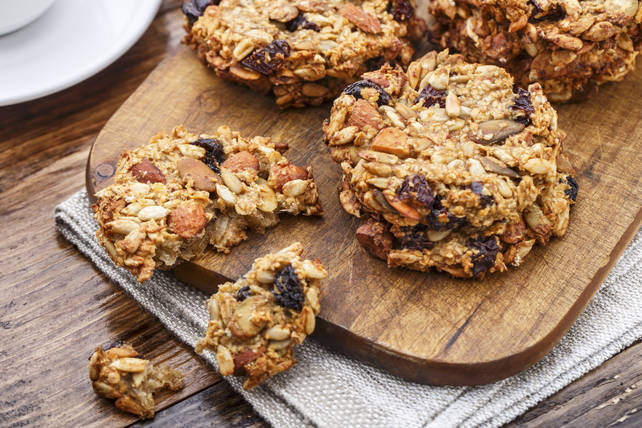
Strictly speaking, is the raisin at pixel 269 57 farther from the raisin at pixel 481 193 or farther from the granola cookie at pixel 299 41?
the raisin at pixel 481 193

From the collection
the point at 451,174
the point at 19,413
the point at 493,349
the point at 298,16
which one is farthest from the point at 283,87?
the point at 19,413

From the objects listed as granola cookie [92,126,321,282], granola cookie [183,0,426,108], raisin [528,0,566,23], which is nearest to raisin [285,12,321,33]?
granola cookie [183,0,426,108]

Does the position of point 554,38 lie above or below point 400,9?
above

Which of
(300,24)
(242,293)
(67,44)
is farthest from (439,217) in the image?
(67,44)

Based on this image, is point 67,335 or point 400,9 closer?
point 67,335

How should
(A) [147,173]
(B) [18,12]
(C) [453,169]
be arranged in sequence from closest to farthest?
(C) [453,169] → (A) [147,173] → (B) [18,12]

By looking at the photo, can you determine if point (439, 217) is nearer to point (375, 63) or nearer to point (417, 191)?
point (417, 191)

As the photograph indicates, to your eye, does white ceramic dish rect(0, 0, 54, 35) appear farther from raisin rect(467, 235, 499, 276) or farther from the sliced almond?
raisin rect(467, 235, 499, 276)

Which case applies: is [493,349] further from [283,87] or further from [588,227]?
[283,87]
